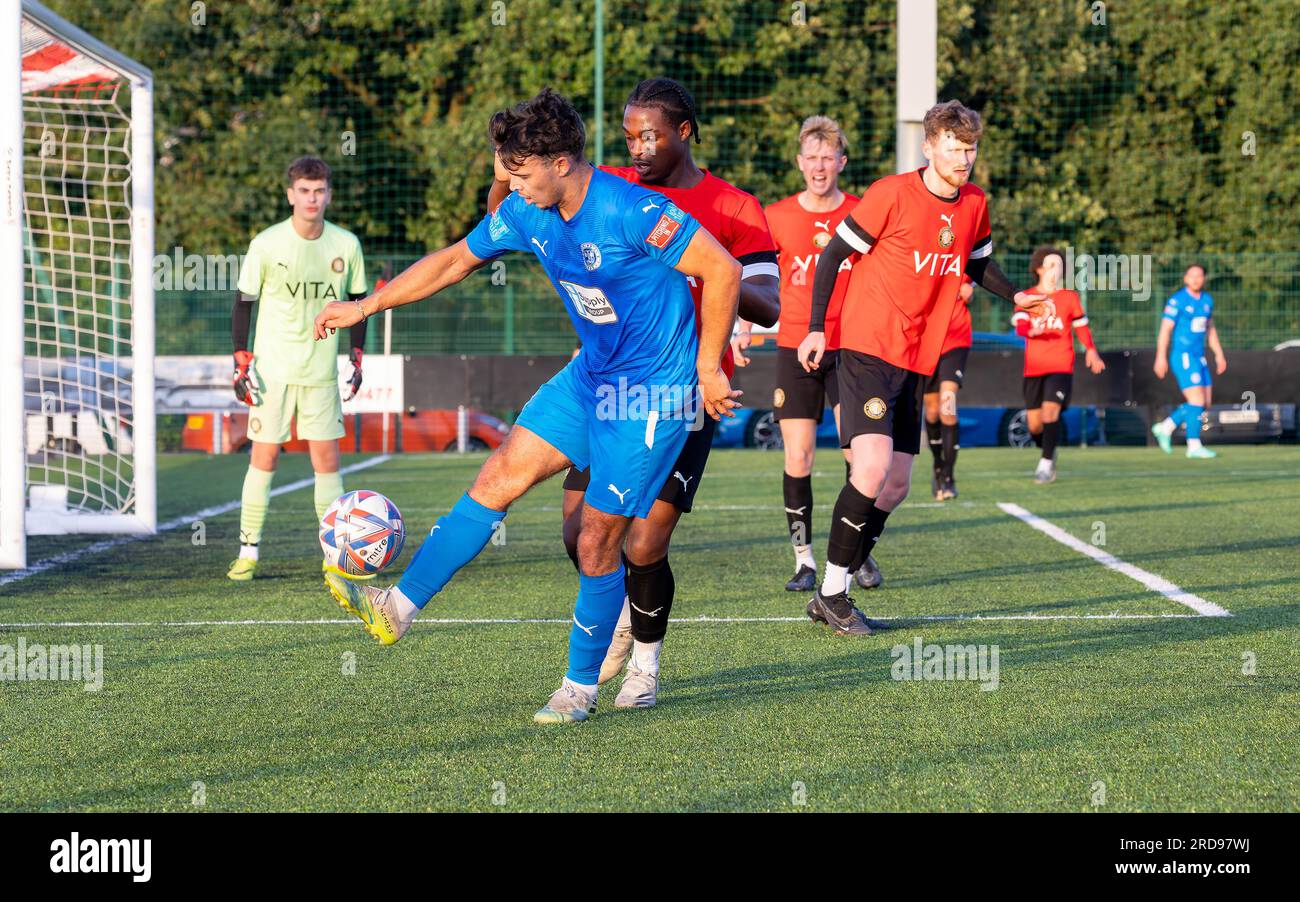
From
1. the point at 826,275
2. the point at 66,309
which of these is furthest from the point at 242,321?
the point at 826,275

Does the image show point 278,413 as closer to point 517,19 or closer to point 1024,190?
point 517,19

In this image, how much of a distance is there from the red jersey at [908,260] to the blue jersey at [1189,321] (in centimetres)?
1196

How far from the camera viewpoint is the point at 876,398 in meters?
6.86

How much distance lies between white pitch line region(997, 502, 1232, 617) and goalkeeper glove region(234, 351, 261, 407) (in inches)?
177

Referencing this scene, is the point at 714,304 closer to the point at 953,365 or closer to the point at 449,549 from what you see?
the point at 449,549

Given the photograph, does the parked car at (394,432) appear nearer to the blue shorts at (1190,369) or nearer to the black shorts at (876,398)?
the blue shorts at (1190,369)

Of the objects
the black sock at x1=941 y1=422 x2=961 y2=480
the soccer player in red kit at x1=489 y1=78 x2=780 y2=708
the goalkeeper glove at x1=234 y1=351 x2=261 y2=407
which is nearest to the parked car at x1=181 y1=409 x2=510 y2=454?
the black sock at x1=941 y1=422 x2=961 y2=480

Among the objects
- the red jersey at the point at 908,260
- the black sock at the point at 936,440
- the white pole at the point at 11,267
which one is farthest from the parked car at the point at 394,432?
the red jersey at the point at 908,260

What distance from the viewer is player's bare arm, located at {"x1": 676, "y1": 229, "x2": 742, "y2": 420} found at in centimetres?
468

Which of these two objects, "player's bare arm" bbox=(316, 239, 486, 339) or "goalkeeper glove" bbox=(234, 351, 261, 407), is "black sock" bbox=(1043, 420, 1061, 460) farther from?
"player's bare arm" bbox=(316, 239, 486, 339)

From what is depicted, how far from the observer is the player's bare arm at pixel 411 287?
4.88 m

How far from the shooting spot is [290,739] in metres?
4.70
